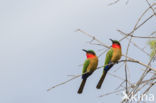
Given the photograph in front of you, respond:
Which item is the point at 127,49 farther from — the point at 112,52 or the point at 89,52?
the point at 89,52

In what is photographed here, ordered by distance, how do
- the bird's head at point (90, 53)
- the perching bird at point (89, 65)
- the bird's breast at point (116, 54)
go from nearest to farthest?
the bird's breast at point (116, 54) → the perching bird at point (89, 65) → the bird's head at point (90, 53)

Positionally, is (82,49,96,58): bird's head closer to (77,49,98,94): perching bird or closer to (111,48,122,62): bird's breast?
(77,49,98,94): perching bird

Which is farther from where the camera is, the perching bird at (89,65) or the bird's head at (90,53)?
the bird's head at (90,53)

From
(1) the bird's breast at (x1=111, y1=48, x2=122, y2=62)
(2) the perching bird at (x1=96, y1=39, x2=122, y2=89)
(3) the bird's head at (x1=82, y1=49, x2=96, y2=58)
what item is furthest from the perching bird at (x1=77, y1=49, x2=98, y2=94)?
(1) the bird's breast at (x1=111, y1=48, x2=122, y2=62)

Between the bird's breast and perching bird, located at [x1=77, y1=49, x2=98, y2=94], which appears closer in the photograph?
the bird's breast

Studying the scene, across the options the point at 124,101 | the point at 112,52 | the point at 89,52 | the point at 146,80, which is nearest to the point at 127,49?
the point at 146,80

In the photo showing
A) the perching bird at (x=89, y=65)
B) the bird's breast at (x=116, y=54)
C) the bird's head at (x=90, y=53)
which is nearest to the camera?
the bird's breast at (x=116, y=54)

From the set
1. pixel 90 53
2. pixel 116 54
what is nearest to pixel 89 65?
pixel 90 53

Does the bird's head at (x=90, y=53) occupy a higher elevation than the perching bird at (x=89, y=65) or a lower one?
higher

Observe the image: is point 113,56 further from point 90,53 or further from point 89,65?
point 90,53

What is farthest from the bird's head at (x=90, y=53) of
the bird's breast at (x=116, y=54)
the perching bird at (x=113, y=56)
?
the bird's breast at (x=116, y=54)

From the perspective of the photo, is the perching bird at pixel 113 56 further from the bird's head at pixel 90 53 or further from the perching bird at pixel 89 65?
the bird's head at pixel 90 53

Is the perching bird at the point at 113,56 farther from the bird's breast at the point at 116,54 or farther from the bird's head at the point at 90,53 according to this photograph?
the bird's head at the point at 90,53

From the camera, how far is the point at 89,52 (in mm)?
5770
